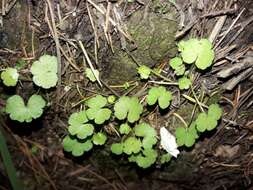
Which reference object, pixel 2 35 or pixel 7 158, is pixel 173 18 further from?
pixel 7 158

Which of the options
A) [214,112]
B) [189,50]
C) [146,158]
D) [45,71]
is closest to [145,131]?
[146,158]

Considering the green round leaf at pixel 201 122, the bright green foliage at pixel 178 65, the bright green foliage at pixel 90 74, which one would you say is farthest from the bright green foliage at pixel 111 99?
the green round leaf at pixel 201 122

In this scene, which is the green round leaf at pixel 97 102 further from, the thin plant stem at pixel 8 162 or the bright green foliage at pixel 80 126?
the thin plant stem at pixel 8 162

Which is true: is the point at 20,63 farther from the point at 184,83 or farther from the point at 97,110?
the point at 184,83

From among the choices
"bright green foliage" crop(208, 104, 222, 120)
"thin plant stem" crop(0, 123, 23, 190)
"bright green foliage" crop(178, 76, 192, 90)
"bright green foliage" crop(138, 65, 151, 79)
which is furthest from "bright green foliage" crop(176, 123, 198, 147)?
"thin plant stem" crop(0, 123, 23, 190)

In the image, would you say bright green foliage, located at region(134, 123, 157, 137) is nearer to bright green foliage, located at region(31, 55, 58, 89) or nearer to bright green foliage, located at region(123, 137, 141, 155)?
bright green foliage, located at region(123, 137, 141, 155)

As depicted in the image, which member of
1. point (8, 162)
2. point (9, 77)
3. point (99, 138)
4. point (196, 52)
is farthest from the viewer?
point (99, 138)
